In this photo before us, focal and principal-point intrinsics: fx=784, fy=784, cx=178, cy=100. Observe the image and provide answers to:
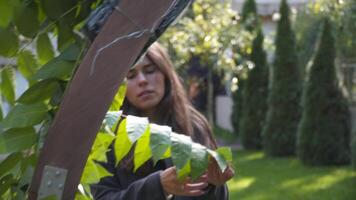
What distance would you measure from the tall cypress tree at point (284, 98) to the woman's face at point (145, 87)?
1199 cm

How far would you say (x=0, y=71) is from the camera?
1.64 meters

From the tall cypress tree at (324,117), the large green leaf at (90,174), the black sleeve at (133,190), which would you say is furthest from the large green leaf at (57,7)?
the tall cypress tree at (324,117)

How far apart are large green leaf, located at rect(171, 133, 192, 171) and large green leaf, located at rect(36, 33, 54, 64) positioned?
0.41m

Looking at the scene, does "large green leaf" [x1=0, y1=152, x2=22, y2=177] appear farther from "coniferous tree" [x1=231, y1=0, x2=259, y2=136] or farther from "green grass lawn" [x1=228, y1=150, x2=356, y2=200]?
"coniferous tree" [x1=231, y1=0, x2=259, y2=136]

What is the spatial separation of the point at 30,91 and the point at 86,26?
7.0 inches

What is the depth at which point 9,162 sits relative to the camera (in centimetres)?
153

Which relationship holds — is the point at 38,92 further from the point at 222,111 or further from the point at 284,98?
the point at 222,111

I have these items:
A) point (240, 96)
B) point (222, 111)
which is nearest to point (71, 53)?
point (240, 96)

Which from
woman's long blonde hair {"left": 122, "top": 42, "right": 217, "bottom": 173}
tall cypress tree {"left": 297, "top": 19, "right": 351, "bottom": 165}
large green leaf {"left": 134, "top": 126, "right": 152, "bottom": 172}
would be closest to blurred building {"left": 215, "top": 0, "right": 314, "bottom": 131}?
tall cypress tree {"left": 297, "top": 19, "right": 351, "bottom": 165}

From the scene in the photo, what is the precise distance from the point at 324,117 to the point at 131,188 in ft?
35.2

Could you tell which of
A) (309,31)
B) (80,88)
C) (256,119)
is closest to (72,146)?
(80,88)

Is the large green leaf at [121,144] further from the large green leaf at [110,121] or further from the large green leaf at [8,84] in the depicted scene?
the large green leaf at [8,84]

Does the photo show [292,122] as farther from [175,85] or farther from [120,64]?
[120,64]

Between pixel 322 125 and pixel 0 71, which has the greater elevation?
pixel 0 71
